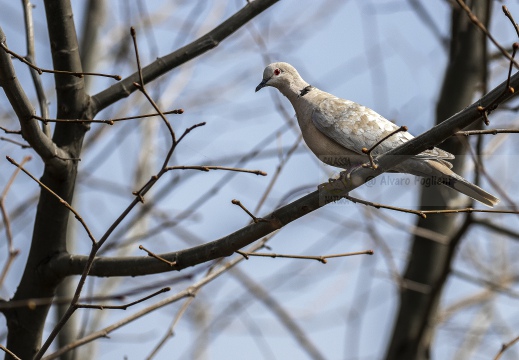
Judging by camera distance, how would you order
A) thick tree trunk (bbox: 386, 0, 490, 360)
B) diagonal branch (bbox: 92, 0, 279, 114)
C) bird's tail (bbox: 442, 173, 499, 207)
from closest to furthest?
diagonal branch (bbox: 92, 0, 279, 114) < bird's tail (bbox: 442, 173, 499, 207) < thick tree trunk (bbox: 386, 0, 490, 360)

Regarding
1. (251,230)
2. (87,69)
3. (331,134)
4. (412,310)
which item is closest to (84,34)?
(87,69)

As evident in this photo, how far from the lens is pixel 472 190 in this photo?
338cm

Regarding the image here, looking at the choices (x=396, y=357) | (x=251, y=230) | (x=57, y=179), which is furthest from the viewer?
(x=396, y=357)

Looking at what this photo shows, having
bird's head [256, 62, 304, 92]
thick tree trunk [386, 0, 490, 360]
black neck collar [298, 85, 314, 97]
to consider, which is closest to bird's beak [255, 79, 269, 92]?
bird's head [256, 62, 304, 92]

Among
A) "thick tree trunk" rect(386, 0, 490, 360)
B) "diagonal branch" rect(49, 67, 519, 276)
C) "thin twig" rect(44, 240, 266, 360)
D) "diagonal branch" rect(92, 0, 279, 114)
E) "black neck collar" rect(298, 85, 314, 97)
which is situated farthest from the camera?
"thick tree trunk" rect(386, 0, 490, 360)

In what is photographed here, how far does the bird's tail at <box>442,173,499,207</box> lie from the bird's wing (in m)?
0.35

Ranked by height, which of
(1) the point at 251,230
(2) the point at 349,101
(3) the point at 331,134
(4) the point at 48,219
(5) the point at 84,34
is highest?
(5) the point at 84,34

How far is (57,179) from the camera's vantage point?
2.93 m

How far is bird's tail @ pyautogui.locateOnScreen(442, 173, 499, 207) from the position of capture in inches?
131

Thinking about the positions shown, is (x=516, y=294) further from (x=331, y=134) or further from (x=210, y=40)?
(x=210, y=40)

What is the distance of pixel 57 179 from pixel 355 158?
151 centimetres

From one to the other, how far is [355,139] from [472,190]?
0.63 m

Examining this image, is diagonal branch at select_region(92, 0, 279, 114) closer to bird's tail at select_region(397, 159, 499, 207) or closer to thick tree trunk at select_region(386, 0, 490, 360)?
bird's tail at select_region(397, 159, 499, 207)

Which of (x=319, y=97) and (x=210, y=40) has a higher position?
(x=319, y=97)
